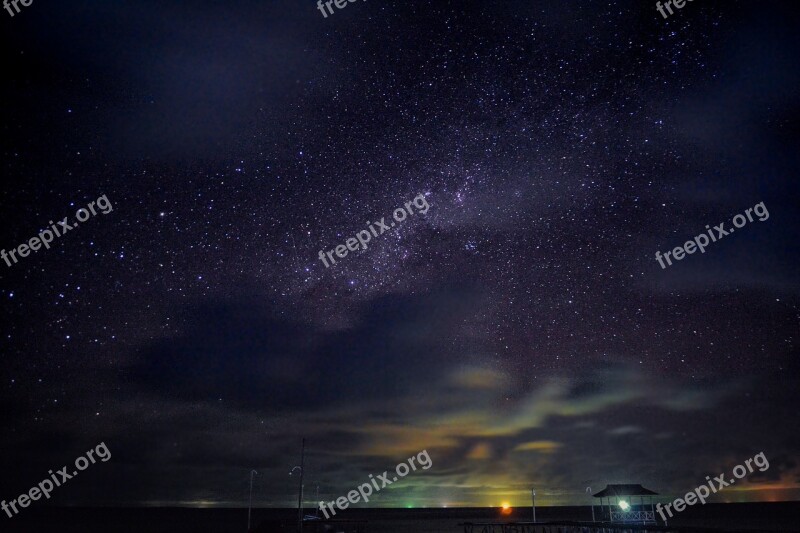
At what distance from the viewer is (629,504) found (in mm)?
45344

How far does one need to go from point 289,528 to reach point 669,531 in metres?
30.6

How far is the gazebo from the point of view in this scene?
44.4 m

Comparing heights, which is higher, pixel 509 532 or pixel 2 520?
pixel 2 520

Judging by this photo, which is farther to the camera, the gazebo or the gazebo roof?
the gazebo roof

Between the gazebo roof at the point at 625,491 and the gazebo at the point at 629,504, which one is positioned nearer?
the gazebo at the point at 629,504

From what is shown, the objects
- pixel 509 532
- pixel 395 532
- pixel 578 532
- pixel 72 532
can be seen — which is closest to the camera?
pixel 578 532

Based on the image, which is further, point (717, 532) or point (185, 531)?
point (185, 531)

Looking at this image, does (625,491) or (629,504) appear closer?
(629,504)

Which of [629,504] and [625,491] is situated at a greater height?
[625,491]

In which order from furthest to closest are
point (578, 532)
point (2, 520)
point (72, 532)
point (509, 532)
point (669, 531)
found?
point (2, 520), point (72, 532), point (509, 532), point (578, 532), point (669, 531)

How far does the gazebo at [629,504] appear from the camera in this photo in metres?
44.4

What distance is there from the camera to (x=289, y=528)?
1799 inches

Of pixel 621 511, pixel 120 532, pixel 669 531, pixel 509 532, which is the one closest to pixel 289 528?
pixel 509 532

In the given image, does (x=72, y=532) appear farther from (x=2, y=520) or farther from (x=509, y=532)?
(x=509, y=532)
